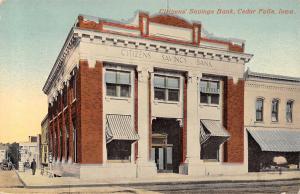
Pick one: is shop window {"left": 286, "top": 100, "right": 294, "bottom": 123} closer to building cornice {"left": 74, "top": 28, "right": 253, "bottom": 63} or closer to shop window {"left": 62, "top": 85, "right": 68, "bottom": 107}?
building cornice {"left": 74, "top": 28, "right": 253, "bottom": 63}

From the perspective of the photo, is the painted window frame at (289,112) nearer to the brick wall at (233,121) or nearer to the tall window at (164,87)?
the brick wall at (233,121)

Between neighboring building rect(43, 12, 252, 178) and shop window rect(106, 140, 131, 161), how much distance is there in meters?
0.03

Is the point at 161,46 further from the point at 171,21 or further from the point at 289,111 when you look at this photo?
the point at 289,111

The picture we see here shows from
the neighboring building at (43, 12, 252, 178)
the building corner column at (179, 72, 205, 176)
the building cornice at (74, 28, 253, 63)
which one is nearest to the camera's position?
the building cornice at (74, 28, 253, 63)

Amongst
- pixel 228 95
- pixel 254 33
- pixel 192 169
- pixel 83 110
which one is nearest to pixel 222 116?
pixel 228 95

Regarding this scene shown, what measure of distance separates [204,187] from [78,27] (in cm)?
528

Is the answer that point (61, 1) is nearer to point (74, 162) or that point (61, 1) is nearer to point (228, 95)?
point (74, 162)

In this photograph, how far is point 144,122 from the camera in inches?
459

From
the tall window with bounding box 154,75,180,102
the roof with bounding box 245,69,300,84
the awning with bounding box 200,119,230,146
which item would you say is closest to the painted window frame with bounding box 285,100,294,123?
the roof with bounding box 245,69,300,84

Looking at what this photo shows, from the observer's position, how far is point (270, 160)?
13352mm

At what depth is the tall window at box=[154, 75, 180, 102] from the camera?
11.8m

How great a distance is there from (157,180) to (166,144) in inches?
56.3

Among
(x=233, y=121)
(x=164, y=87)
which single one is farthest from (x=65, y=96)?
(x=233, y=121)

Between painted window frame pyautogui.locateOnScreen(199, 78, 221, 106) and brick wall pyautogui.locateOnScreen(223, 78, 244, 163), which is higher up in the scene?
painted window frame pyautogui.locateOnScreen(199, 78, 221, 106)
